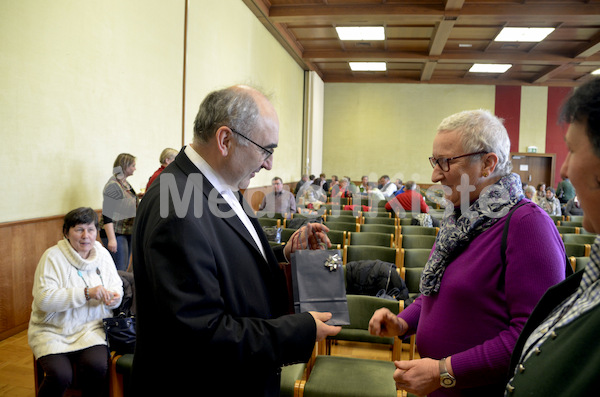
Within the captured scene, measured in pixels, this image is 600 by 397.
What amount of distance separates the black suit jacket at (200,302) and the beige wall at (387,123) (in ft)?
50.3

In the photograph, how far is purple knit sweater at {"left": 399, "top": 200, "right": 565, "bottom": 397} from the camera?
1.18 m

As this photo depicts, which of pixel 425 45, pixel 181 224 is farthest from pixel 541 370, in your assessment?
pixel 425 45

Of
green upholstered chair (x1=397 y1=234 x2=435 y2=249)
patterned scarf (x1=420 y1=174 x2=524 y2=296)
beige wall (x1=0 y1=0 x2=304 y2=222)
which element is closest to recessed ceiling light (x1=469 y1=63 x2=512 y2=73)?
beige wall (x1=0 y1=0 x2=304 y2=222)

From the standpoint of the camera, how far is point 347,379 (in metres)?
2.34

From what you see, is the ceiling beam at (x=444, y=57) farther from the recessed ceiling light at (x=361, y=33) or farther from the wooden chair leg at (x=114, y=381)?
the wooden chair leg at (x=114, y=381)

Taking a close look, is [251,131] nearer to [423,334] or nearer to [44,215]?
[423,334]

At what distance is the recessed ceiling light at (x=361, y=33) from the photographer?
427 inches

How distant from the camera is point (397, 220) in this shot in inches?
270

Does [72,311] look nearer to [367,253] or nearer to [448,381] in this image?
[448,381]

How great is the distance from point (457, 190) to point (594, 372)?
833mm

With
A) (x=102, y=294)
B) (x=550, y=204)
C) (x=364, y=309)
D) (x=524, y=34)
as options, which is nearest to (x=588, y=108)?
(x=364, y=309)

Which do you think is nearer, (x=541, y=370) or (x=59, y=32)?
(x=541, y=370)

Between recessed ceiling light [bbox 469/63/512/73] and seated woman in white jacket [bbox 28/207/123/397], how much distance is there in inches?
544

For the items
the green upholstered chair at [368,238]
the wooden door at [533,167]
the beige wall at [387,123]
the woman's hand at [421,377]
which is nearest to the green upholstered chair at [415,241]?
the green upholstered chair at [368,238]
